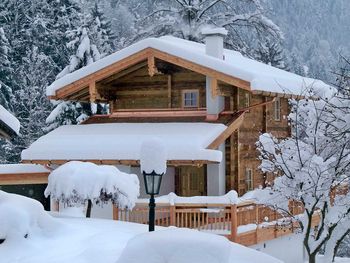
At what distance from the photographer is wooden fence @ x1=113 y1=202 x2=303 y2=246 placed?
19.7 metres

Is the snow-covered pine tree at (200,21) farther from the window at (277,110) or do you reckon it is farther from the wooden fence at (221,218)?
the wooden fence at (221,218)

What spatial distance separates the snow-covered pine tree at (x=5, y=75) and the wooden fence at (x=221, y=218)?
74.0 ft

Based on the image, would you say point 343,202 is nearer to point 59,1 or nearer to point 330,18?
point 59,1

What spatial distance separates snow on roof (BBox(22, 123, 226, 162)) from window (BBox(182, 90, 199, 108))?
5.06ft

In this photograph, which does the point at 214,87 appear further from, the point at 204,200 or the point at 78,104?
the point at 78,104

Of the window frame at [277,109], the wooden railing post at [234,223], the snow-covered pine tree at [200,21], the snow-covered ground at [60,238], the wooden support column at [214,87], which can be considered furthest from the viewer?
the snow-covered pine tree at [200,21]

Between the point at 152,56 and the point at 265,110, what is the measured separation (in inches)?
201

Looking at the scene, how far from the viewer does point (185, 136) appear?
2191 centimetres

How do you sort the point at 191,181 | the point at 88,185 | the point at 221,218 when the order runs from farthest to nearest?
the point at 191,181, the point at 221,218, the point at 88,185

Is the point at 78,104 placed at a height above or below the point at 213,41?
below

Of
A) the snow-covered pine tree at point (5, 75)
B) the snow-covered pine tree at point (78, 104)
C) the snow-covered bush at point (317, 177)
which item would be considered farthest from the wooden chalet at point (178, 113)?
the snow-covered pine tree at point (5, 75)

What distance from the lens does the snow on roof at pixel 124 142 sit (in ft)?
69.0

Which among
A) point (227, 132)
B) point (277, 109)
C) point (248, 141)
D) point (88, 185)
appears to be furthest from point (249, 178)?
point (88, 185)

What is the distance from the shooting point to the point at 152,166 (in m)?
12.8
